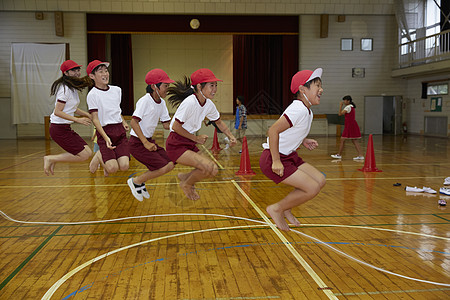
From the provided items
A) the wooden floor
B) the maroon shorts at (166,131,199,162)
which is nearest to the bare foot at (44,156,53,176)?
the wooden floor

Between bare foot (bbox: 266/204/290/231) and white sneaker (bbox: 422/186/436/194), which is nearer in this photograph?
bare foot (bbox: 266/204/290/231)

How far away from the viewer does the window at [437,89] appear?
1659 centimetres

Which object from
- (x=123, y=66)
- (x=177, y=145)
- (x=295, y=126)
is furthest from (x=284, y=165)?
(x=123, y=66)

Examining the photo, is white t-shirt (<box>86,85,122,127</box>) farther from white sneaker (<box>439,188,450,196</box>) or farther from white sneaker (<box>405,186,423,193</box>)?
white sneaker (<box>439,188,450,196</box>)

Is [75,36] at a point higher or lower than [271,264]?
higher

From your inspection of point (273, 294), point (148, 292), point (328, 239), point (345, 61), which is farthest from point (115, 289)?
point (345, 61)

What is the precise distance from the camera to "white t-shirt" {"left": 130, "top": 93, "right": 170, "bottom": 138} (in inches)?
183

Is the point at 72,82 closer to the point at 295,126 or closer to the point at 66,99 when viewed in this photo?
the point at 66,99

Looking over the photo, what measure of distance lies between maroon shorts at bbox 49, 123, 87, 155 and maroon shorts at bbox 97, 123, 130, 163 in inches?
18.6

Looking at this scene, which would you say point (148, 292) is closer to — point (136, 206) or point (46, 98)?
point (136, 206)

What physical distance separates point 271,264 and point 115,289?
1.18m

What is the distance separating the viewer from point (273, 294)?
110 inches

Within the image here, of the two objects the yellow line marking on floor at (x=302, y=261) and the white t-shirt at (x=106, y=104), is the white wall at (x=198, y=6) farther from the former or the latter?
the yellow line marking on floor at (x=302, y=261)

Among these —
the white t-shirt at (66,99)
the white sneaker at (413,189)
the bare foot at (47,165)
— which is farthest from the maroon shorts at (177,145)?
the white sneaker at (413,189)
